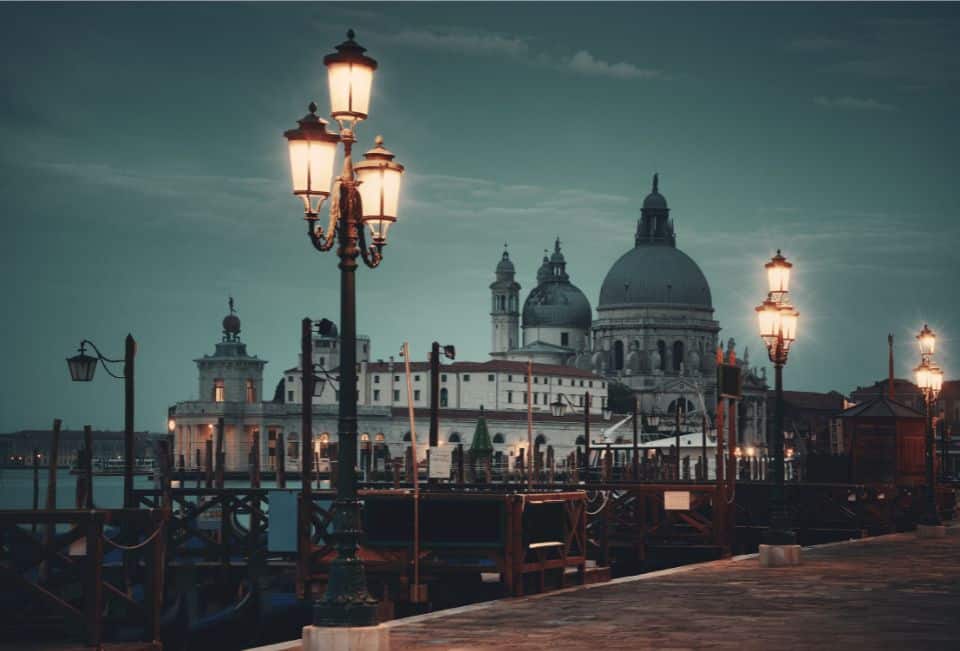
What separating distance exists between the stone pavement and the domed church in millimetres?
143722

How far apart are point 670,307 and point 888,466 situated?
135 m

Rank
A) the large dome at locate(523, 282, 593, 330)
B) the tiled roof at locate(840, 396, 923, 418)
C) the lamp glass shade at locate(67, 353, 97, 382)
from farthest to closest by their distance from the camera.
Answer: the large dome at locate(523, 282, 593, 330) → the tiled roof at locate(840, 396, 923, 418) → the lamp glass shade at locate(67, 353, 97, 382)

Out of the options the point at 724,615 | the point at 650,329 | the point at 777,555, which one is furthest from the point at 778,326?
the point at 650,329

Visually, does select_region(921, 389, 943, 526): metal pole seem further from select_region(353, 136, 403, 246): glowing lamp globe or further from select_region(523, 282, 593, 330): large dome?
select_region(523, 282, 593, 330): large dome

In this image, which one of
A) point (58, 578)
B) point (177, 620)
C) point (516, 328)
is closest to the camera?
point (58, 578)

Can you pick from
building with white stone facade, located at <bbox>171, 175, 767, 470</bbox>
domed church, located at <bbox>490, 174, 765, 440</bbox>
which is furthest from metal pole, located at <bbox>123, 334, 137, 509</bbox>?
domed church, located at <bbox>490, 174, 765, 440</bbox>

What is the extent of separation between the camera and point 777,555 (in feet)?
66.5

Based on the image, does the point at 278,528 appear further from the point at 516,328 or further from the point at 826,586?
the point at 516,328

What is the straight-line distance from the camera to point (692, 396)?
535 feet

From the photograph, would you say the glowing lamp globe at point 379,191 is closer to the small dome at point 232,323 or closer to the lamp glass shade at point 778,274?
the lamp glass shade at point 778,274

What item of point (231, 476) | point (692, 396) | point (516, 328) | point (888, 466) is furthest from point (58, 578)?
point (516, 328)

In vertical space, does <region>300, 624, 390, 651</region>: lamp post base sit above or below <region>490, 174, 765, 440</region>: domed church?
below

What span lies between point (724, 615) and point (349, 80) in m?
5.85

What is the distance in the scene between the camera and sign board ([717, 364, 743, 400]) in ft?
69.3
